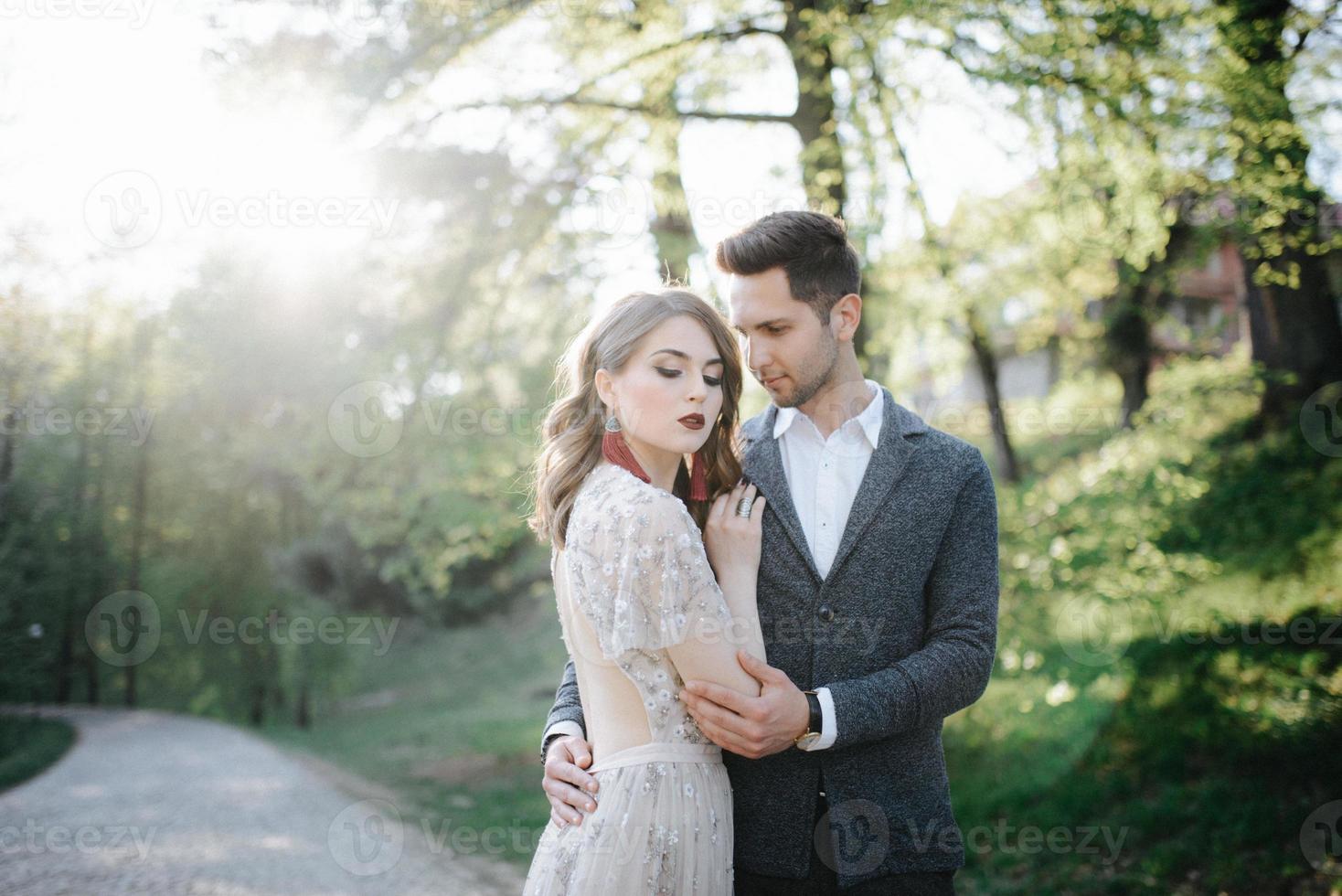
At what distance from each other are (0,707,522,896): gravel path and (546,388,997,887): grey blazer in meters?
5.11

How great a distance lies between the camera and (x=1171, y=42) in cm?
549

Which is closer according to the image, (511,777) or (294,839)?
(294,839)

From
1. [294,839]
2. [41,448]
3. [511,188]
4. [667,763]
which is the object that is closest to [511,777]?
[294,839]

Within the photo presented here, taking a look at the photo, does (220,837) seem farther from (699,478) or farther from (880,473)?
(880,473)

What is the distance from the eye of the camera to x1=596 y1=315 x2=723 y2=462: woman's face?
2.35 metres

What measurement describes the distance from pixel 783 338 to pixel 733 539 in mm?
633

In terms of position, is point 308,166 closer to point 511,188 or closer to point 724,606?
point 511,188

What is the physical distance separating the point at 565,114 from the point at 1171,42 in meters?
4.67

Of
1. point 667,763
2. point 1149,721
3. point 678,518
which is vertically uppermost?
point 678,518

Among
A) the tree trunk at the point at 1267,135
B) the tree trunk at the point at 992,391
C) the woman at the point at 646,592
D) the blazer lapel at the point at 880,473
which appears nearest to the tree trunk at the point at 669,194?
the tree trunk at the point at 1267,135

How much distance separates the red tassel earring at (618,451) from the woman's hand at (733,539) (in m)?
0.23

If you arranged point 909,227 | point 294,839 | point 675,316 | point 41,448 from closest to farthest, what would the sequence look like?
point 675,316 → point 909,227 → point 294,839 → point 41,448

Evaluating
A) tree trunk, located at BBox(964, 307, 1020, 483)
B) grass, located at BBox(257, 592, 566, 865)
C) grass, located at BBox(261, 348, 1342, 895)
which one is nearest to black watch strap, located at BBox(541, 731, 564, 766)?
grass, located at BBox(261, 348, 1342, 895)

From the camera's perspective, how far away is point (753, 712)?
2.09 m
